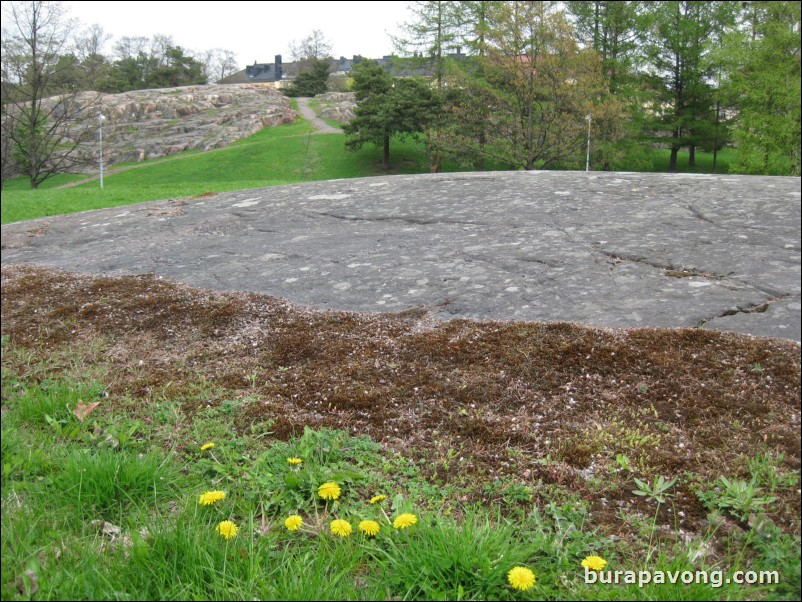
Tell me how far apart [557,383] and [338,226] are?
341 cm

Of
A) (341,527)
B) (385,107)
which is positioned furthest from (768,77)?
(385,107)

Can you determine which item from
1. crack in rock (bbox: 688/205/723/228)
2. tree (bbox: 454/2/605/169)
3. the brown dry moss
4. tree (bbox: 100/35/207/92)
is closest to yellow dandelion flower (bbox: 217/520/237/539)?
the brown dry moss

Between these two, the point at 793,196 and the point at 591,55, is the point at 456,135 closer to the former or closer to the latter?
the point at 591,55

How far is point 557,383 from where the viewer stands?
8.21 feet

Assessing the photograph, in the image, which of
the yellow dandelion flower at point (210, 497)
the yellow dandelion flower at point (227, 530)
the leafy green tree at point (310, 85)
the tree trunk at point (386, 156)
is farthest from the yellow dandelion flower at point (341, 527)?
the leafy green tree at point (310, 85)

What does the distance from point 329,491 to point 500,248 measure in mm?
2776

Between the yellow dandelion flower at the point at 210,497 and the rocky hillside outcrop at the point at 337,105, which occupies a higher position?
the rocky hillside outcrop at the point at 337,105

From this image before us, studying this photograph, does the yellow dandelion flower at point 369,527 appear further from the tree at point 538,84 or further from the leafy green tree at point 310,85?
the leafy green tree at point 310,85

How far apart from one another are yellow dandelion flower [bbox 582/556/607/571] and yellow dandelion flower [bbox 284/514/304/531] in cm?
87

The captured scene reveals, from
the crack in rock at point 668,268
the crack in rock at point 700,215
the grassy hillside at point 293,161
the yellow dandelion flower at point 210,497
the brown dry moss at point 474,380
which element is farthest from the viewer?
the grassy hillside at point 293,161

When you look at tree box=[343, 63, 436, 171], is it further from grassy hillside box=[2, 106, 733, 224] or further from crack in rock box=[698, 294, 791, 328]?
crack in rock box=[698, 294, 791, 328]

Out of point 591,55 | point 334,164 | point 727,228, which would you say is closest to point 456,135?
point 591,55

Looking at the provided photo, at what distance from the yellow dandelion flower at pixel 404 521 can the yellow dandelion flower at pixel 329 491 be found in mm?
305

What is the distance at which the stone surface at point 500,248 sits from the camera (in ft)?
9.23
